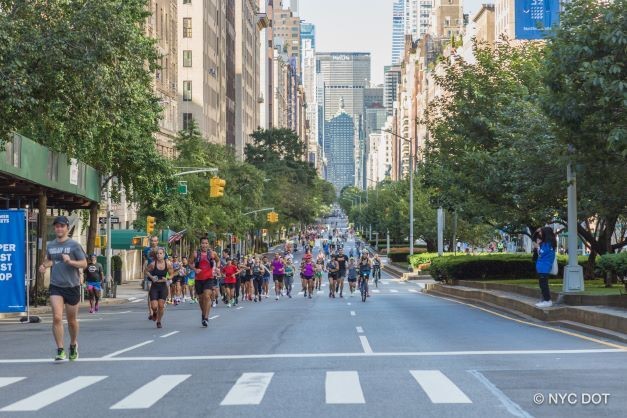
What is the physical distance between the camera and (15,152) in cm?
3106

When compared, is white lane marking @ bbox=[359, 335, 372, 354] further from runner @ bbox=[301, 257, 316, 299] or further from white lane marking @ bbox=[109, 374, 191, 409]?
runner @ bbox=[301, 257, 316, 299]

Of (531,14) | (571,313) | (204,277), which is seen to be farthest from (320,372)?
(531,14)

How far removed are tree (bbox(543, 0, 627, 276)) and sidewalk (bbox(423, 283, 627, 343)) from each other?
2903mm

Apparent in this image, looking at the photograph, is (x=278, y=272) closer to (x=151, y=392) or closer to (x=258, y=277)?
(x=258, y=277)

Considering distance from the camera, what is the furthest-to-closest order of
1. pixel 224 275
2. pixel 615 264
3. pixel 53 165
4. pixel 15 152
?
pixel 224 275, pixel 53 165, pixel 15 152, pixel 615 264

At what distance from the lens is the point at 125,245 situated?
200ft

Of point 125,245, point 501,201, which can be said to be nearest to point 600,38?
point 501,201

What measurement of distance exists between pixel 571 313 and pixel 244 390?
12.6m

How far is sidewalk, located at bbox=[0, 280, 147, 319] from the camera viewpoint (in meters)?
34.4

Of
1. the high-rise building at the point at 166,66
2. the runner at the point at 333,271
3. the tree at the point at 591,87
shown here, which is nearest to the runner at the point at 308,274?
the runner at the point at 333,271

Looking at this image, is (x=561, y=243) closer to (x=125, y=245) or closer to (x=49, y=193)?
(x=125, y=245)

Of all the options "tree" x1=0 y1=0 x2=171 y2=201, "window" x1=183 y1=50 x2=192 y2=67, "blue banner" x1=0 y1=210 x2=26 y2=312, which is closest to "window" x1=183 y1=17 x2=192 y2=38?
"window" x1=183 y1=50 x2=192 y2=67

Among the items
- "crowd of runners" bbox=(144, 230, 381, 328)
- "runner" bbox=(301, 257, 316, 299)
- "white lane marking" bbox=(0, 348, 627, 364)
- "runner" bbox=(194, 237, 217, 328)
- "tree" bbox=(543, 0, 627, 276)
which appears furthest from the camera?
"runner" bbox=(301, 257, 316, 299)

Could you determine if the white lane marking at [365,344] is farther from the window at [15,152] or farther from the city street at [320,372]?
the window at [15,152]
